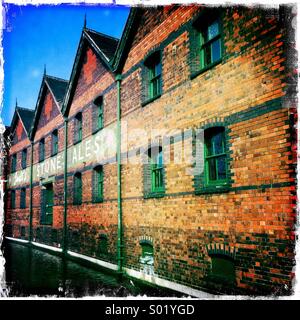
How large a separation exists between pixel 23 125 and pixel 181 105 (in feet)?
58.6

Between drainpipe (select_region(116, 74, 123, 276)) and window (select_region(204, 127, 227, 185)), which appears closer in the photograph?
window (select_region(204, 127, 227, 185))

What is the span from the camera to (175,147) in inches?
316

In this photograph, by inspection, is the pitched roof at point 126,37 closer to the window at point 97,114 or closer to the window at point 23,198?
the window at point 97,114

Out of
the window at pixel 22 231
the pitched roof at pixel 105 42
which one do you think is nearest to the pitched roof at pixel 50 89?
the pitched roof at pixel 105 42

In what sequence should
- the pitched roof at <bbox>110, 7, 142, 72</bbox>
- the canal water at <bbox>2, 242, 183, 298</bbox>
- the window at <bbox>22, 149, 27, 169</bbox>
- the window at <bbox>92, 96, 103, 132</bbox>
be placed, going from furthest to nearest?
1. the window at <bbox>22, 149, 27, 169</bbox>
2. the window at <bbox>92, 96, 103, 132</bbox>
3. the pitched roof at <bbox>110, 7, 142, 72</bbox>
4. the canal water at <bbox>2, 242, 183, 298</bbox>

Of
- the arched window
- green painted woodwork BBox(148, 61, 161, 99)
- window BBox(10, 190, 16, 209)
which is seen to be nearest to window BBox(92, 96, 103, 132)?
green painted woodwork BBox(148, 61, 161, 99)

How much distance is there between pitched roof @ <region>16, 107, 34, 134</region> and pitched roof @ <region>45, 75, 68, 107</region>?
178 inches

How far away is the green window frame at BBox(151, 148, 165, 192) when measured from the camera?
8.84 metres

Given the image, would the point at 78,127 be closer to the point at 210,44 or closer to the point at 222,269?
the point at 210,44

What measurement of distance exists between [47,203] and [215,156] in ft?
45.5

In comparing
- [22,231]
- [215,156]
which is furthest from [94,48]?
[22,231]

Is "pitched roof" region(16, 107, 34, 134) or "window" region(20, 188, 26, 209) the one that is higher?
"pitched roof" region(16, 107, 34, 134)

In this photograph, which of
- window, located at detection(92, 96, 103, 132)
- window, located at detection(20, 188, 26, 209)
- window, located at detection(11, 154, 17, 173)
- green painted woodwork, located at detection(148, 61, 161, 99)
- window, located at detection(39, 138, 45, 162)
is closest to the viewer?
green painted woodwork, located at detection(148, 61, 161, 99)

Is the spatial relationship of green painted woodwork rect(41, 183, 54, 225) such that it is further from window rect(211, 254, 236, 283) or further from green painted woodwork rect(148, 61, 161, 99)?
window rect(211, 254, 236, 283)
